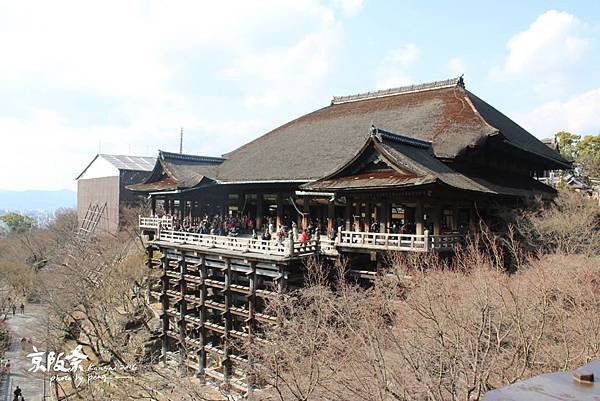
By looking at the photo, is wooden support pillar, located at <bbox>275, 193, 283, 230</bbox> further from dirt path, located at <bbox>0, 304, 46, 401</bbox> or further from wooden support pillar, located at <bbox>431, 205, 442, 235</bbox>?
dirt path, located at <bbox>0, 304, 46, 401</bbox>

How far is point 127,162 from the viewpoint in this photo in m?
46.9

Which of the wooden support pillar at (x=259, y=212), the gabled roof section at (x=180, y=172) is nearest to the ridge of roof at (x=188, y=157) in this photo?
the gabled roof section at (x=180, y=172)

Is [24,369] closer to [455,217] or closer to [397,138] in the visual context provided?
[397,138]

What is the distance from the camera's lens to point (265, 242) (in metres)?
20.1

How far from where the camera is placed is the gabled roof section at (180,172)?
2830 centimetres

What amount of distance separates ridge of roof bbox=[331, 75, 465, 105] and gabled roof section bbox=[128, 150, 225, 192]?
1018cm

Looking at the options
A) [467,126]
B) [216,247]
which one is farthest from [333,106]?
[216,247]

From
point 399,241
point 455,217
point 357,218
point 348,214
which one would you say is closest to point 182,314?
point 348,214

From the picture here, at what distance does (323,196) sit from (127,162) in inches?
1187

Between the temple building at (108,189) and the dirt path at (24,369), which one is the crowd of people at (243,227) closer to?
the dirt path at (24,369)

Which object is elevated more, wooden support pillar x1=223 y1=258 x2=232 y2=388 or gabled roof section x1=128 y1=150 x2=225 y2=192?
gabled roof section x1=128 y1=150 x2=225 y2=192

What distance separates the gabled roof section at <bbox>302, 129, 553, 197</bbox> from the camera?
18.0 m

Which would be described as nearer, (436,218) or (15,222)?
(436,218)
